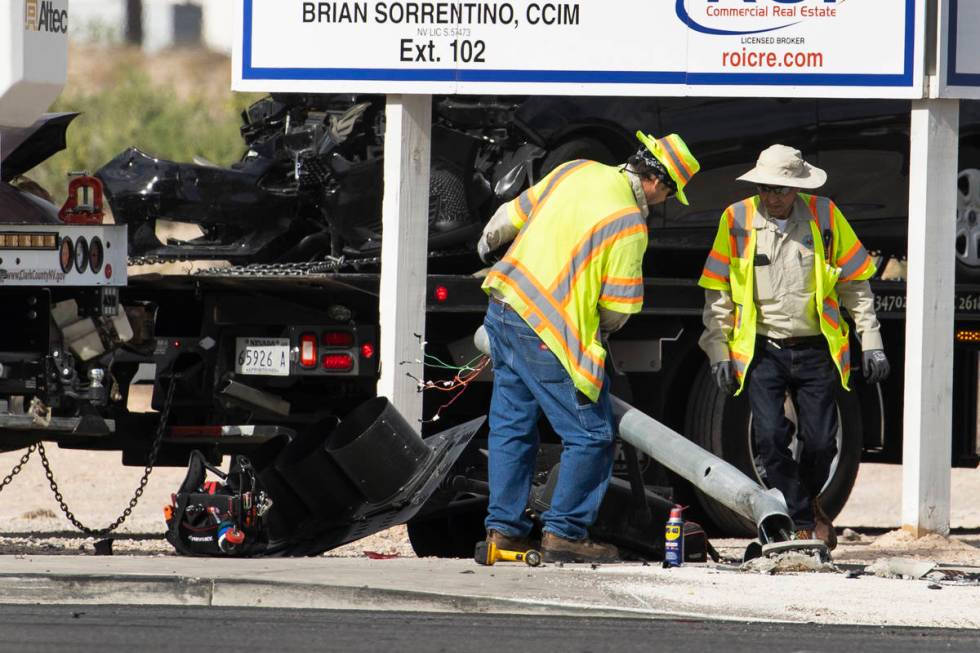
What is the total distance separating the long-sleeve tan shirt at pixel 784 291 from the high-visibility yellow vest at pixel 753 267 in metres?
0.03

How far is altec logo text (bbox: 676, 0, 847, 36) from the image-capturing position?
33.8 feet

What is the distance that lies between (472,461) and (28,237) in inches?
81.9

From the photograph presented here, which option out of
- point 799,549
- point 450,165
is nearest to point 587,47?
point 450,165

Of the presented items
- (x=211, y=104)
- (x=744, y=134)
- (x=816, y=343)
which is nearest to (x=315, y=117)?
(x=744, y=134)

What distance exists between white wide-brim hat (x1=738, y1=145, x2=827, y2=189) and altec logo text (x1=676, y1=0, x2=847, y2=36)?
4.14ft

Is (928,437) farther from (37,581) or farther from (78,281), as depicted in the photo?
(37,581)

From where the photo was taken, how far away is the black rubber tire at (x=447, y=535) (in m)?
9.77

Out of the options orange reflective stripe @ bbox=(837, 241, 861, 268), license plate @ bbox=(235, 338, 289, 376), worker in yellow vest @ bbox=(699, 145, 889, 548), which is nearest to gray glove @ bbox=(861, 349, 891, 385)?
worker in yellow vest @ bbox=(699, 145, 889, 548)

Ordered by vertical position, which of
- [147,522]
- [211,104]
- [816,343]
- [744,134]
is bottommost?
[147,522]

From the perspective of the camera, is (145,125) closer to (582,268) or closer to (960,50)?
(960,50)

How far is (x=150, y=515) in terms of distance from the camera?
495 inches

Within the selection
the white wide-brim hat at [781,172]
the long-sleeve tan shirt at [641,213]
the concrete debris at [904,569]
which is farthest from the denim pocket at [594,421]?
the white wide-brim hat at [781,172]

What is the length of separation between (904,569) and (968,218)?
13.2ft

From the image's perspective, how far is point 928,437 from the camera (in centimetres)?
1045
